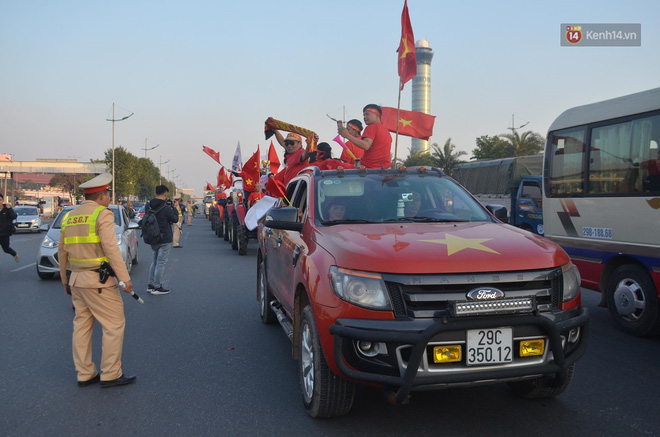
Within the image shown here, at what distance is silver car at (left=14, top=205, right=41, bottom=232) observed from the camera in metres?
28.3

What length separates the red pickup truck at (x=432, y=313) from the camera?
3.22 metres

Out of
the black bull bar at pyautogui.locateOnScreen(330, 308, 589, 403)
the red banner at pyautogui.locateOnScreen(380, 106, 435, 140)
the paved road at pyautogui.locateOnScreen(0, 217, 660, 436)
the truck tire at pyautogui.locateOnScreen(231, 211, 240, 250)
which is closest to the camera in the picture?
the black bull bar at pyautogui.locateOnScreen(330, 308, 589, 403)

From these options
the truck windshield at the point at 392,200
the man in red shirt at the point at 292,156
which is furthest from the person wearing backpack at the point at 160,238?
the truck windshield at the point at 392,200

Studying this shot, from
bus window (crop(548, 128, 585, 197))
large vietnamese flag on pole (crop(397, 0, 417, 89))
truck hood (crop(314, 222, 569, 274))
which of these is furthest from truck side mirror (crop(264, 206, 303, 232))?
large vietnamese flag on pole (crop(397, 0, 417, 89))

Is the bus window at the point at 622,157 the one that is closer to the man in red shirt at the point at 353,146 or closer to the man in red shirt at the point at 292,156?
the man in red shirt at the point at 353,146

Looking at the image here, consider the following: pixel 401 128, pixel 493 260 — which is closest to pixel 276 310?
pixel 493 260

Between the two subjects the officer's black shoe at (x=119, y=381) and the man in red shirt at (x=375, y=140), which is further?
the man in red shirt at (x=375, y=140)

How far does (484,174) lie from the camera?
21328 millimetres

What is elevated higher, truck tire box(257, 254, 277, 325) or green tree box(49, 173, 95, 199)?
green tree box(49, 173, 95, 199)

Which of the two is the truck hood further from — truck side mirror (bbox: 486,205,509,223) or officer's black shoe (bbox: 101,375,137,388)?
officer's black shoe (bbox: 101,375,137,388)

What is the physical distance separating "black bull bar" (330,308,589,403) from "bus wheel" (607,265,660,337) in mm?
3221

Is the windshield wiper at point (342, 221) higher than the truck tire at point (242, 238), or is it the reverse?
the windshield wiper at point (342, 221)

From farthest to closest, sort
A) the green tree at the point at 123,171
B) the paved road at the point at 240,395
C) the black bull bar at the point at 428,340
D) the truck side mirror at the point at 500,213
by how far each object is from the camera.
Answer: the green tree at the point at 123,171 < the truck side mirror at the point at 500,213 < the paved road at the point at 240,395 < the black bull bar at the point at 428,340

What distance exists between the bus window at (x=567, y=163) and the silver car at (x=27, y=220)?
27.0m
